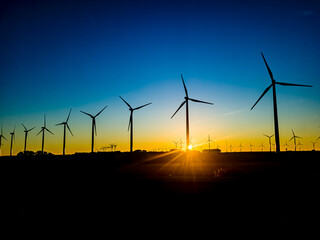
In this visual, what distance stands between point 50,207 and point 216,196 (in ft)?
27.5

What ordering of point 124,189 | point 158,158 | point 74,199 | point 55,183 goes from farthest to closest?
point 158,158 < point 55,183 < point 74,199 < point 124,189

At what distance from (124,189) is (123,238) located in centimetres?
258

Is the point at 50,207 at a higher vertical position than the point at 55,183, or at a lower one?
lower

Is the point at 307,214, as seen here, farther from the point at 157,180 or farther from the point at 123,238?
the point at 123,238

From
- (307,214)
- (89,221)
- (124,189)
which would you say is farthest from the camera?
(124,189)

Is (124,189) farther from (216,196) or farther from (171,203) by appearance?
(216,196)

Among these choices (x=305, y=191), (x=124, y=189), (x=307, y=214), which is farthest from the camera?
(x=124, y=189)

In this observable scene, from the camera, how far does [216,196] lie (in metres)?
10.5

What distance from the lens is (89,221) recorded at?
10945 mm

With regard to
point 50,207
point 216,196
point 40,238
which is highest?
point 216,196

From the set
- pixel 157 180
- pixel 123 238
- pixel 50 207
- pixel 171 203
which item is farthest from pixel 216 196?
pixel 50 207

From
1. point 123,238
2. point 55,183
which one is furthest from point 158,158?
point 123,238

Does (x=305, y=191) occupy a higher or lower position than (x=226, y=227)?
higher

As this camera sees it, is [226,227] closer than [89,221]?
Yes
